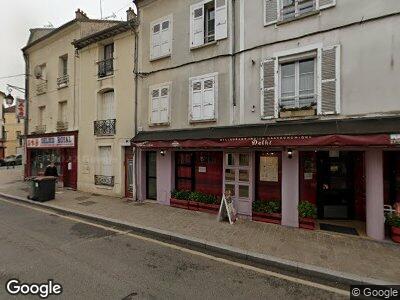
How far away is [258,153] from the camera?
8727 mm

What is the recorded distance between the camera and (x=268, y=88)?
8266 millimetres

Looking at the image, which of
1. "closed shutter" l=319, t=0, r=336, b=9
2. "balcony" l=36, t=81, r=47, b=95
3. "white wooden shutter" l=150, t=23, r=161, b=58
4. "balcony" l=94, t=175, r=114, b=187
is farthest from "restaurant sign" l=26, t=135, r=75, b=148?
"closed shutter" l=319, t=0, r=336, b=9

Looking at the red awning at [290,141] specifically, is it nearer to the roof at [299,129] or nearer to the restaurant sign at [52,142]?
the roof at [299,129]

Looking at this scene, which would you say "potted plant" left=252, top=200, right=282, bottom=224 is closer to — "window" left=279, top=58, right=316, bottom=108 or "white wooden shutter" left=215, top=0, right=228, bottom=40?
"window" left=279, top=58, right=316, bottom=108

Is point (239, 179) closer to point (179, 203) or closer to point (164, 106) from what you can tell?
point (179, 203)

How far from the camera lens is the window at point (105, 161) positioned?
12.8 metres

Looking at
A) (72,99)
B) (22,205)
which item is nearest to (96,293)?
(22,205)

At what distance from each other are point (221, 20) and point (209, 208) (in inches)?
246

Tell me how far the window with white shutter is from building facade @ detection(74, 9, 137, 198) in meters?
1.14

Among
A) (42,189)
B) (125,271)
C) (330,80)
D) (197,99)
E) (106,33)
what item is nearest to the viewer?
(125,271)

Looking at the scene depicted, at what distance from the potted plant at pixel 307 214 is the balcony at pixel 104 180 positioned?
8.31 metres

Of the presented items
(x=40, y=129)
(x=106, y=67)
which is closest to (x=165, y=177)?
(x=106, y=67)

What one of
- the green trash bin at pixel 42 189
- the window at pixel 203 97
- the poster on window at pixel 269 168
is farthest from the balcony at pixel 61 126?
the poster on window at pixel 269 168

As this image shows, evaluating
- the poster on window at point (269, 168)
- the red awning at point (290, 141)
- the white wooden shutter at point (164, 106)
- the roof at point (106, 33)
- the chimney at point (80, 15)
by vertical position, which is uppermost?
the chimney at point (80, 15)
